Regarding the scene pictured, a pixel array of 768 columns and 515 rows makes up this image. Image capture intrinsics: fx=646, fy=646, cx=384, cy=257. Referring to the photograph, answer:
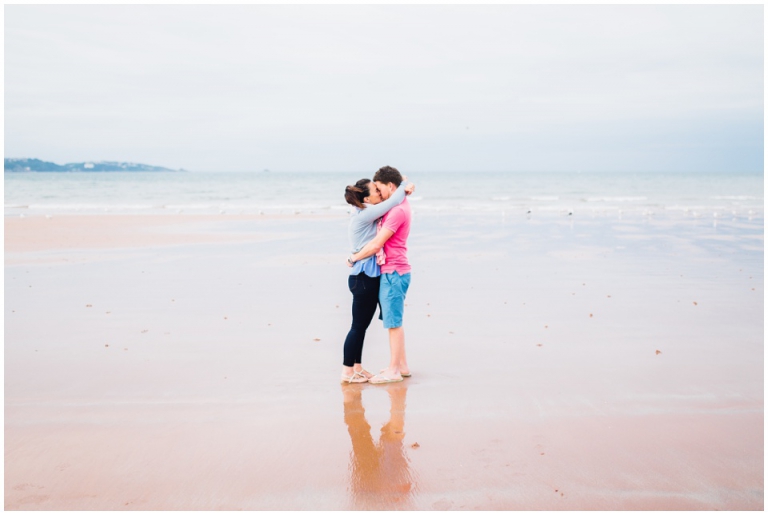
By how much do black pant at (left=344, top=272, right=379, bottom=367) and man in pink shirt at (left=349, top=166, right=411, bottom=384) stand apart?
0.27 feet

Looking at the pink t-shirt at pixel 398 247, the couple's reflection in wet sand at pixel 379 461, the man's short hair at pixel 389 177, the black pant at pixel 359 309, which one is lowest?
the couple's reflection in wet sand at pixel 379 461

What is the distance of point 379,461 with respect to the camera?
3.97 metres

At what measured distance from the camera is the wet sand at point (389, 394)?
3662mm

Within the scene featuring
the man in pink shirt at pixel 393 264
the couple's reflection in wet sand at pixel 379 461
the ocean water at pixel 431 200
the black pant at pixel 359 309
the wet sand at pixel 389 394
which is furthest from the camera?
the ocean water at pixel 431 200

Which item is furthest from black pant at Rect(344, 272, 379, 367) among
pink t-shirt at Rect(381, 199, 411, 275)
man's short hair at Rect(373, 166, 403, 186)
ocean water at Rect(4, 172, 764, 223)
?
ocean water at Rect(4, 172, 764, 223)

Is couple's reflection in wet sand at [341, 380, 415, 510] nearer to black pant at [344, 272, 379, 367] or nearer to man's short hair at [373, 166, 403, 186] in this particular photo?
black pant at [344, 272, 379, 367]

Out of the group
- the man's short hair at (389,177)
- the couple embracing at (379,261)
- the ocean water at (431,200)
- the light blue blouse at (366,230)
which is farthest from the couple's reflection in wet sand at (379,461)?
the ocean water at (431,200)

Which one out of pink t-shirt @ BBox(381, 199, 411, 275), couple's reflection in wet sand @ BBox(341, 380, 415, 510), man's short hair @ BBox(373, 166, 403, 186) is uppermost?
man's short hair @ BBox(373, 166, 403, 186)

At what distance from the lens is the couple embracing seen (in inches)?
208

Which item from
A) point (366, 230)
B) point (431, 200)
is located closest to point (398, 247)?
point (366, 230)

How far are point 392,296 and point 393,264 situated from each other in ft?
0.91

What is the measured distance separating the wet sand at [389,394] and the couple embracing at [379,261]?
305mm

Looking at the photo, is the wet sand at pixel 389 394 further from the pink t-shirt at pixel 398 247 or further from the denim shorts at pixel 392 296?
the pink t-shirt at pixel 398 247

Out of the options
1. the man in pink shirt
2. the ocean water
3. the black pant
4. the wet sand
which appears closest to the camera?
the wet sand
